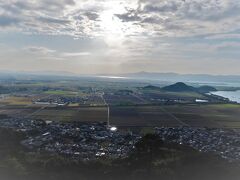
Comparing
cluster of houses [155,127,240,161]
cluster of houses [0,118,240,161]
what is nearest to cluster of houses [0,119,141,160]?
cluster of houses [0,118,240,161]

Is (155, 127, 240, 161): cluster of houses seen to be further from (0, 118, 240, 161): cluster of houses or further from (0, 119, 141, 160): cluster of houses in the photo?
(0, 119, 141, 160): cluster of houses

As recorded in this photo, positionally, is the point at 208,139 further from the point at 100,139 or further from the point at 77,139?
the point at 77,139

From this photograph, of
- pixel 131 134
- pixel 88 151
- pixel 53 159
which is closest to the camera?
pixel 53 159

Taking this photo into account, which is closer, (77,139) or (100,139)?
(77,139)

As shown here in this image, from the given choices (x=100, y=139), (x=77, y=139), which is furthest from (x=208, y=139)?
(x=77, y=139)

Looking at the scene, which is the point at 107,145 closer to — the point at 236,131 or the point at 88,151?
the point at 88,151

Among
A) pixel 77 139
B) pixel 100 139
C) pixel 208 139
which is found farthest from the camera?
pixel 208 139

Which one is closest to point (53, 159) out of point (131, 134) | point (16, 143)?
point (16, 143)

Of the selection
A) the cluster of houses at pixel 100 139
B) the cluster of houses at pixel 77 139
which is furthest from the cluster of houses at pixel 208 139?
the cluster of houses at pixel 77 139
